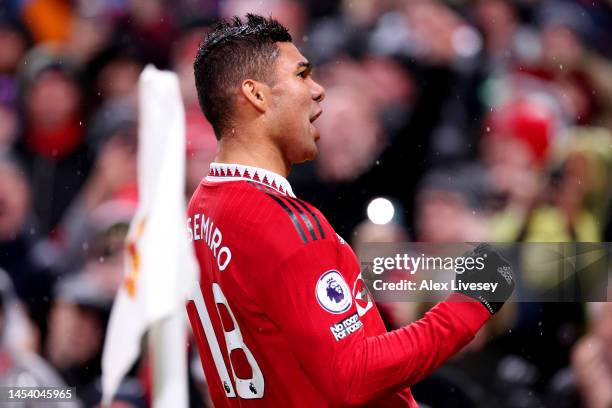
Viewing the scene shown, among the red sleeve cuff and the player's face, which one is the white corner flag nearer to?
the player's face

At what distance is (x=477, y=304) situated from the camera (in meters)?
1.52

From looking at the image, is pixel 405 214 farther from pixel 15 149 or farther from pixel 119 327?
pixel 15 149

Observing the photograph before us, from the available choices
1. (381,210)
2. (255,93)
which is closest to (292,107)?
(255,93)

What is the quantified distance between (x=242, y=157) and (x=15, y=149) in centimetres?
179

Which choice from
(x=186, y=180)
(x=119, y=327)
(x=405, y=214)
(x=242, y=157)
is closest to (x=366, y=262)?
(x=405, y=214)

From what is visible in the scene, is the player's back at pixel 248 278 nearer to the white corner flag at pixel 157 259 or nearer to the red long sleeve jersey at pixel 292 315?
the red long sleeve jersey at pixel 292 315

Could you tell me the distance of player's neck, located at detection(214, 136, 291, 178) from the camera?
1631 millimetres

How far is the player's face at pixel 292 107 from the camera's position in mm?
1658

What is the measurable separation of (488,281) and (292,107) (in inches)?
18.8

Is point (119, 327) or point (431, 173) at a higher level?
point (431, 173)

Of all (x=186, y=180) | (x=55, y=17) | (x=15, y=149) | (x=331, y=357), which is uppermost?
(x=55, y=17)

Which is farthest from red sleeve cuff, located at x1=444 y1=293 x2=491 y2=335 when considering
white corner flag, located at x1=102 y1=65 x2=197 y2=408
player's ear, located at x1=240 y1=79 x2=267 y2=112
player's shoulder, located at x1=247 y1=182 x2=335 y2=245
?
white corner flag, located at x1=102 y1=65 x2=197 y2=408

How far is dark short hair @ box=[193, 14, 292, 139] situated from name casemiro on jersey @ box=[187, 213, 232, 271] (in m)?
0.18

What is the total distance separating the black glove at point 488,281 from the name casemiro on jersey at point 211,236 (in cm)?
41
